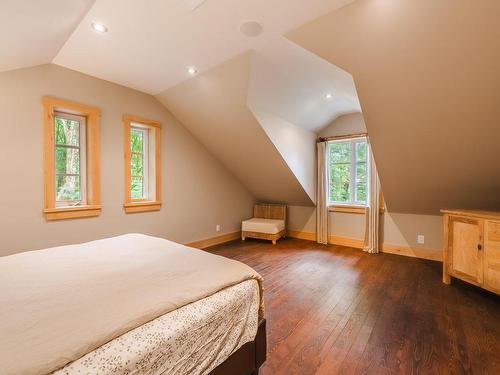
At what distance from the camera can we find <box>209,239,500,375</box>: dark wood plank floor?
1.58 meters

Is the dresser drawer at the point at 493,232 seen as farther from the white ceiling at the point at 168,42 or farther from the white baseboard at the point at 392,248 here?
the white ceiling at the point at 168,42

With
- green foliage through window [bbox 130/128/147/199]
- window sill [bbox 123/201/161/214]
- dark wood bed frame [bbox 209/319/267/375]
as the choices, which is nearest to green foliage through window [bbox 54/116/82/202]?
window sill [bbox 123/201/161/214]

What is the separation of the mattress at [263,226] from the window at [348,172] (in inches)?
42.0

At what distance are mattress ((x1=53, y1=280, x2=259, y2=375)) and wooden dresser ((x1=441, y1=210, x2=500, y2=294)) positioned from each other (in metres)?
2.46

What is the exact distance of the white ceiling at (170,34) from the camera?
1785mm

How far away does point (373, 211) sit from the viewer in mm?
4027

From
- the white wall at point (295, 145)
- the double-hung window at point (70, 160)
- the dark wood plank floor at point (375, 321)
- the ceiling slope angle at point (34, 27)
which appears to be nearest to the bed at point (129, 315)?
the dark wood plank floor at point (375, 321)

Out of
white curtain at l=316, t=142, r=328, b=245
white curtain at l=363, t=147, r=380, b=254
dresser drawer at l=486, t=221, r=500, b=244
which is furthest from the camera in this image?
white curtain at l=316, t=142, r=328, b=245

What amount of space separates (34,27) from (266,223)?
12.9ft

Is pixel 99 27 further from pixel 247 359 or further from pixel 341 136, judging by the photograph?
pixel 341 136

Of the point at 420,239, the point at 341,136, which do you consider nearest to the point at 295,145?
the point at 341,136

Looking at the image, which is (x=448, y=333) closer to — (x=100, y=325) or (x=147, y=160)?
(x=100, y=325)

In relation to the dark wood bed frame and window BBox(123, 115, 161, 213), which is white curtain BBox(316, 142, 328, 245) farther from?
the dark wood bed frame

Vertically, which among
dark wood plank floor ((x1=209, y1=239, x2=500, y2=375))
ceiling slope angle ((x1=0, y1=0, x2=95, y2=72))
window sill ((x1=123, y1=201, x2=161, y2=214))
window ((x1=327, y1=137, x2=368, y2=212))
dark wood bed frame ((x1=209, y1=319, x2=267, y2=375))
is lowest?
dark wood plank floor ((x1=209, y1=239, x2=500, y2=375))
